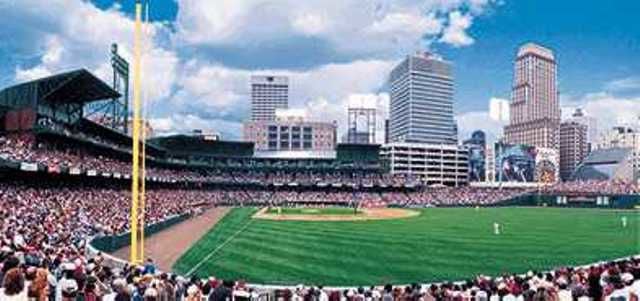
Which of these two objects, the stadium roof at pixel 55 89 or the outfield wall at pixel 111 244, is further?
the stadium roof at pixel 55 89

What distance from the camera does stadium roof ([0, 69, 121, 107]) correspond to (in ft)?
Result: 157

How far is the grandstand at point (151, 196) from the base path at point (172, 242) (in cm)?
87

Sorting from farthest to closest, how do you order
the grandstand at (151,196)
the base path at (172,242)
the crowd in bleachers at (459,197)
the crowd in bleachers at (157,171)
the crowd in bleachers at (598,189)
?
the crowd in bleachers at (459,197), the crowd in bleachers at (598,189), the crowd in bleachers at (157,171), the base path at (172,242), the grandstand at (151,196)

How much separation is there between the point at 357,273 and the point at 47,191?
26444 mm

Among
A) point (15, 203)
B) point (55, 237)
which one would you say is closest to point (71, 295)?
point (55, 237)

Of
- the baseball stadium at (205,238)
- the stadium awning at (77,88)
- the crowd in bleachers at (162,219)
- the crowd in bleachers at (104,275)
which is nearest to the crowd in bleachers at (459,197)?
the crowd in bleachers at (162,219)

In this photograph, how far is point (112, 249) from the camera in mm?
32250

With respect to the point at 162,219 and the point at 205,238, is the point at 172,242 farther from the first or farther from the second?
the point at 162,219

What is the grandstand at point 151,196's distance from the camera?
14.5 meters

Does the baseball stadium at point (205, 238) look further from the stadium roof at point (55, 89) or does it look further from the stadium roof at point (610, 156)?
the stadium roof at point (610, 156)

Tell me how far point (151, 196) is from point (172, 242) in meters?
31.3

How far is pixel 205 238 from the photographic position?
4297cm

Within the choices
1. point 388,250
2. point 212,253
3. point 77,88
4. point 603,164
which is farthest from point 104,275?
point 603,164

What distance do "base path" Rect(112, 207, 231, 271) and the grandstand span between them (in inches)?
34.4
